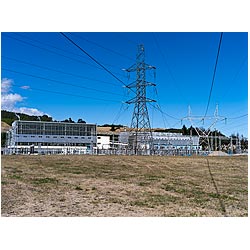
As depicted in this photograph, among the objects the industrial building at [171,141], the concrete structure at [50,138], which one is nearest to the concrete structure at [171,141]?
the industrial building at [171,141]

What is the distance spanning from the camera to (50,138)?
788 inches

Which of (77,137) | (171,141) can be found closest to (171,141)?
(171,141)

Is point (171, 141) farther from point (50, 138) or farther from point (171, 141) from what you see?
point (50, 138)

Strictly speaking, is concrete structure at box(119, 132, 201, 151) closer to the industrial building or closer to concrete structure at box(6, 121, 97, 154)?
the industrial building

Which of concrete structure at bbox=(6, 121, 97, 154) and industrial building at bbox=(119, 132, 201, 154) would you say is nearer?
concrete structure at bbox=(6, 121, 97, 154)

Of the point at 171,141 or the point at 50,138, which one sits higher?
the point at 50,138

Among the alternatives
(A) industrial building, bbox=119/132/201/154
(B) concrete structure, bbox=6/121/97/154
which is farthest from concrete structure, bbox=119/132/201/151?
(B) concrete structure, bbox=6/121/97/154

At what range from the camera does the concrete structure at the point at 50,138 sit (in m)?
18.3

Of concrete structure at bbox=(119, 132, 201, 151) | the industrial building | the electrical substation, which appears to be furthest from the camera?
concrete structure at bbox=(119, 132, 201, 151)

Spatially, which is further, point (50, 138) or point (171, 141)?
point (171, 141)

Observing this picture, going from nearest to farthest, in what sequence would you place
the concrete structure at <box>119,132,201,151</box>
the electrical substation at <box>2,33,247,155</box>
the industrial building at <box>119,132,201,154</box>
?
1. the electrical substation at <box>2,33,247,155</box>
2. the industrial building at <box>119,132,201,154</box>
3. the concrete structure at <box>119,132,201,151</box>

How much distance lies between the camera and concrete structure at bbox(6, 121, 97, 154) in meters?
18.3
